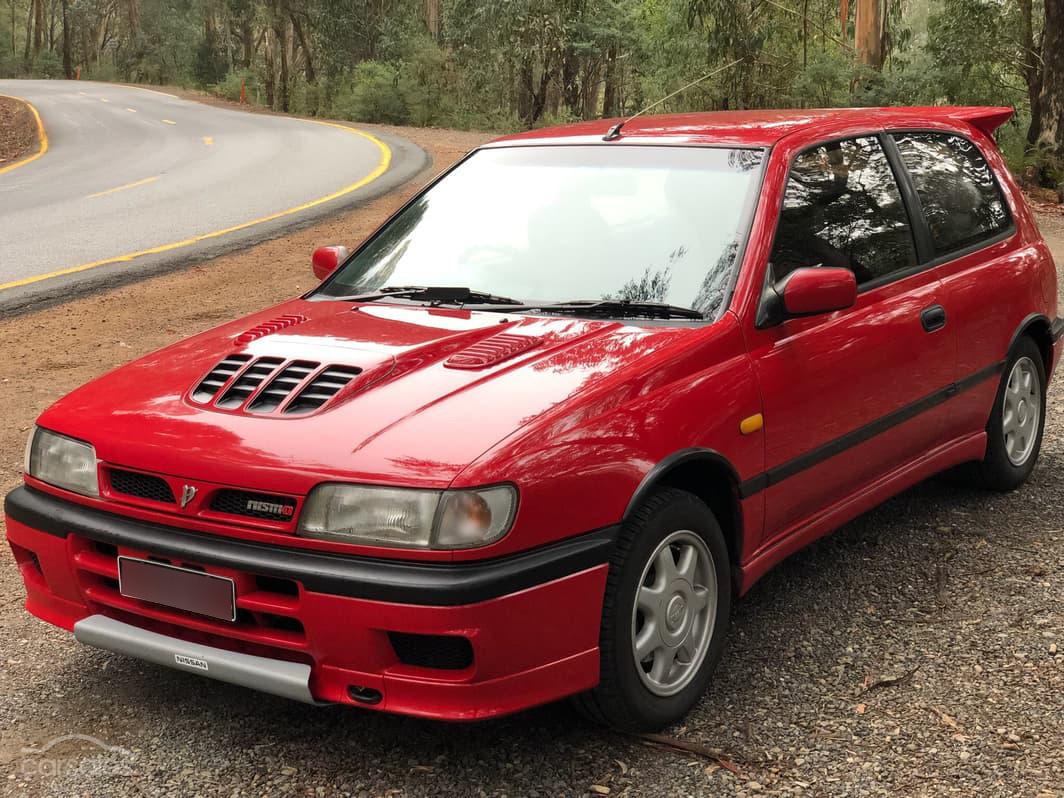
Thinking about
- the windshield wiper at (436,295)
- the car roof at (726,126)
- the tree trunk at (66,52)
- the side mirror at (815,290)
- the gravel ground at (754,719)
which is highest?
the tree trunk at (66,52)

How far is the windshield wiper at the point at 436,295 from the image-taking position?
4078mm

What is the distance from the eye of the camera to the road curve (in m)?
12.1

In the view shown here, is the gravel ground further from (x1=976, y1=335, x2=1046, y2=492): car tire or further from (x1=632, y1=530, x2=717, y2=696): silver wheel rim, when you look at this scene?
(x1=976, y1=335, x2=1046, y2=492): car tire

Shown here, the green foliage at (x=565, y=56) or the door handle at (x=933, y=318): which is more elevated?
the green foliage at (x=565, y=56)

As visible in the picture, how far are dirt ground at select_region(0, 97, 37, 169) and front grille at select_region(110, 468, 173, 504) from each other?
849 inches

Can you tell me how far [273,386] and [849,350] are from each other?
1.95 meters

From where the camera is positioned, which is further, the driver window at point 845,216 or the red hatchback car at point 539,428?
the driver window at point 845,216

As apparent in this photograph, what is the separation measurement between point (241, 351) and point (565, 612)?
1.33m

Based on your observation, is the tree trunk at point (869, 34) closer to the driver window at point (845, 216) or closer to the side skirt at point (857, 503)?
the side skirt at point (857, 503)

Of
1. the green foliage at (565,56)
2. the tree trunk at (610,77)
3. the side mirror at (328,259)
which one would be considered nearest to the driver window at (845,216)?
the side mirror at (328,259)

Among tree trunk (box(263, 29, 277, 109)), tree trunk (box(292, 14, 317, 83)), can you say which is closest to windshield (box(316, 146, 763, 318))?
tree trunk (box(263, 29, 277, 109))

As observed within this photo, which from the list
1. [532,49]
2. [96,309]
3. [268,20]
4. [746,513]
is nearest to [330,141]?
[532,49]

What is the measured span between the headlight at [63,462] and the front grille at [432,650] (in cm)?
100

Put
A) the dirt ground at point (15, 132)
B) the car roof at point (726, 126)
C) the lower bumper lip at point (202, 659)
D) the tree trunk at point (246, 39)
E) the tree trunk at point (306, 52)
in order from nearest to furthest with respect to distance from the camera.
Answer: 1. the lower bumper lip at point (202, 659)
2. the car roof at point (726, 126)
3. the dirt ground at point (15, 132)
4. the tree trunk at point (306, 52)
5. the tree trunk at point (246, 39)
